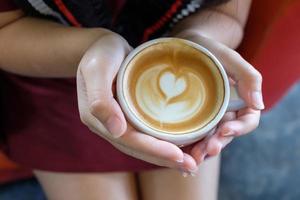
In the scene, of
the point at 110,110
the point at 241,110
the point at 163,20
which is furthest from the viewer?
the point at 163,20

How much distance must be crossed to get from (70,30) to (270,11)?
0.30 meters

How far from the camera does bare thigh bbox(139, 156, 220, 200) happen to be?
89 centimetres

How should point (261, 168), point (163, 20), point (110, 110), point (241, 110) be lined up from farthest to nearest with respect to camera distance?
point (261, 168)
point (163, 20)
point (241, 110)
point (110, 110)

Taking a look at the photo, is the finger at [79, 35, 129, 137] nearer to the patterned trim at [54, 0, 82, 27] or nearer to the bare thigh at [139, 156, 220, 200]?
the patterned trim at [54, 0, 82, 27]

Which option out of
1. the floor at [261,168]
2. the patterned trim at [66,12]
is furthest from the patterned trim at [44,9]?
the floor at [261,168]

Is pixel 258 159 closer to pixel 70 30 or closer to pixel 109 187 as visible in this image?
pixel 109 187

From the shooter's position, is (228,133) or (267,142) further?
(267,142)

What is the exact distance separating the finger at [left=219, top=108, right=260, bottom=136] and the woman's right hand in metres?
0.05

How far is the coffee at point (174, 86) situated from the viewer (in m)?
0.64

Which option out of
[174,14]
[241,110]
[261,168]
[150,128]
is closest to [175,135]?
[150,128]

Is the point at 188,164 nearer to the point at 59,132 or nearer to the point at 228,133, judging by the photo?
the point at 228,133

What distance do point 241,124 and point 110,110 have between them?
0.60 feet

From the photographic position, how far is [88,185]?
0.89 metres

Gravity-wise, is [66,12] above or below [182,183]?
above
